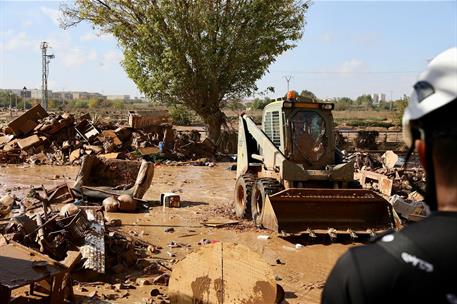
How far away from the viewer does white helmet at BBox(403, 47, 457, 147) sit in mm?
1416

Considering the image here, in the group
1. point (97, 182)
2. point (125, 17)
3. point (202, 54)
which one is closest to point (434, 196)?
point (97, 182)

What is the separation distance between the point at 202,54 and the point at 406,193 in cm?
1434

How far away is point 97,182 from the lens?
1316cm

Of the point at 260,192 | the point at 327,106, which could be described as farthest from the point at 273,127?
the point at 260,192

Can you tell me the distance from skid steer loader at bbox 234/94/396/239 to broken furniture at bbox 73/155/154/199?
2.33 meters

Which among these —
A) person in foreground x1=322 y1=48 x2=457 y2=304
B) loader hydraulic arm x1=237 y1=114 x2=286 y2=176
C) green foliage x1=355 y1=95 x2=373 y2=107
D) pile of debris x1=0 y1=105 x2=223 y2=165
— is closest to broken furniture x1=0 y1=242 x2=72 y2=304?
person in foreground x1=322 y1=48 x2=457 y2=304

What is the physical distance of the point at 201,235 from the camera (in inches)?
397

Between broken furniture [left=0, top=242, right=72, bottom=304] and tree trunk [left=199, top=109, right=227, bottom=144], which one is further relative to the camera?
tree trunk [left=199, top=109, right=227, bottom=144]

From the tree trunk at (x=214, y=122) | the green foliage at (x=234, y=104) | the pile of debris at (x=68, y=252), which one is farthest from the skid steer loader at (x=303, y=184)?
the green foliage at (x=234, y=104)

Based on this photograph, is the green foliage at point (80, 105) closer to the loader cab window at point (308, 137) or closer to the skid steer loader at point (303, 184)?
the skid steer loader at point (303, 184)

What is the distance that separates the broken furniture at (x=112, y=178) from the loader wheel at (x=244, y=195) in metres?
2.25

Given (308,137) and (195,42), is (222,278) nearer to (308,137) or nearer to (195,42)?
(308,137)

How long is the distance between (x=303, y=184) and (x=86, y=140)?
15577mm

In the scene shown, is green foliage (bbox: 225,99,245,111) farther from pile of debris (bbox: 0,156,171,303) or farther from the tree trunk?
pile of debris (bbox: 0,156,171,303)
